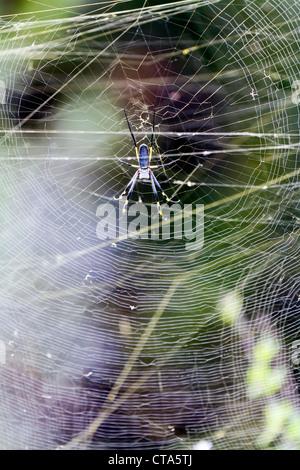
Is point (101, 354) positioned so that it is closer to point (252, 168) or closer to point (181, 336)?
point (181, 336)

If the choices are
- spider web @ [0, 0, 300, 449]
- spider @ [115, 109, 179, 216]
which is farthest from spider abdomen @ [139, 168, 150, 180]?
spider web @ [0, 0, 300, 449]

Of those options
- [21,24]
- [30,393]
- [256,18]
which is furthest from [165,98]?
[30,393]

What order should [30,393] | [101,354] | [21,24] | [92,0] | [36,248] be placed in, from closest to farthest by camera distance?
[21,24], [92,0], [30,393], [101,354], [36,248]

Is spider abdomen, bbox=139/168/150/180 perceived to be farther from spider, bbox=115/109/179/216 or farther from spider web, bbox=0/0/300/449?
spider web, bbox=0/0/300/449

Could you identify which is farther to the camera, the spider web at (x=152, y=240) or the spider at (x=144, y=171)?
the spider at (x=144, y=171)

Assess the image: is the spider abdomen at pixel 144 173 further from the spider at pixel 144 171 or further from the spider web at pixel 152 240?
the spider web at pixel 152 240

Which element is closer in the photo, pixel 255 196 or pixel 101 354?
pixel 101 354

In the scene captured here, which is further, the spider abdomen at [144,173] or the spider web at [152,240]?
the spider abdomen at [144,173]

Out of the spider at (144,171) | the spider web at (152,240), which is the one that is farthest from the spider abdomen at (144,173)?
the spider web at (152,240)

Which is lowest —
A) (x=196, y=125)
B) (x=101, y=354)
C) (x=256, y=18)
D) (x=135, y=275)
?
(x=101, y=354)
